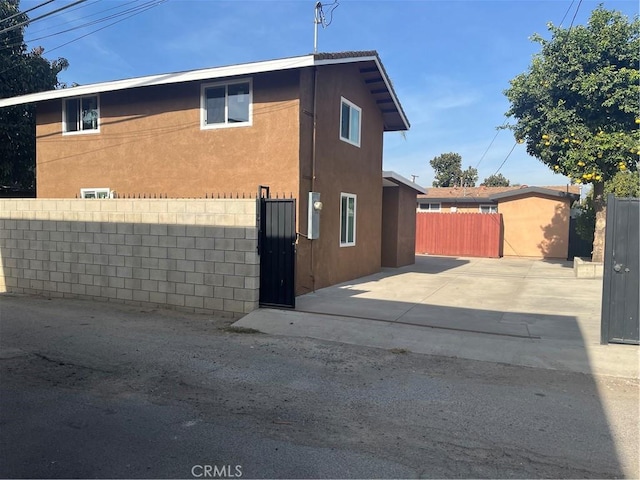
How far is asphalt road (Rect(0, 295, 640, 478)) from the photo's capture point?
331 centimetres

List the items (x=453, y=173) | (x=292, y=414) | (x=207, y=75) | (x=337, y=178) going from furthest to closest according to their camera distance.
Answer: (x=453, y=173), (x=337, y=178), (x=207, y=75), (x=292, y=414)

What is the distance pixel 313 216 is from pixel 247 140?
243 cm

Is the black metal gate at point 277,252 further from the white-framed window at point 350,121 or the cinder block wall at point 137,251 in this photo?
the white-framed window at point 350,121

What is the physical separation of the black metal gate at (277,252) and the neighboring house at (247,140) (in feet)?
5.59

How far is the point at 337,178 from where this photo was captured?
39.0ft

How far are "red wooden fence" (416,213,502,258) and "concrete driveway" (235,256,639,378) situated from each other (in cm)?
1102

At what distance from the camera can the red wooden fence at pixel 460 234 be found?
23.4 m

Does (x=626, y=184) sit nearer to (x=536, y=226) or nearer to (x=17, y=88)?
(x=536, y=226)

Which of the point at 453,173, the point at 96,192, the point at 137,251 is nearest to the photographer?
the point at 137,251

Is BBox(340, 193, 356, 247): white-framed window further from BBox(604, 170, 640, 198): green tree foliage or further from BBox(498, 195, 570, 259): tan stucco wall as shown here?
BBox(498, 195, 570, 259): tan stucco wall

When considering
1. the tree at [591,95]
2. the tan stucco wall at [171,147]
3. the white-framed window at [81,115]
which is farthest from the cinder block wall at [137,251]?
the tree at [591,95]

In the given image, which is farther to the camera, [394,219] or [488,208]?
[488,208]

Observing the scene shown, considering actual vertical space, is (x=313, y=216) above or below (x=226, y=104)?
below

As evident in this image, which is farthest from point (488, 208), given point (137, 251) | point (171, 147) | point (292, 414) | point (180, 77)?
point (292, 414)
